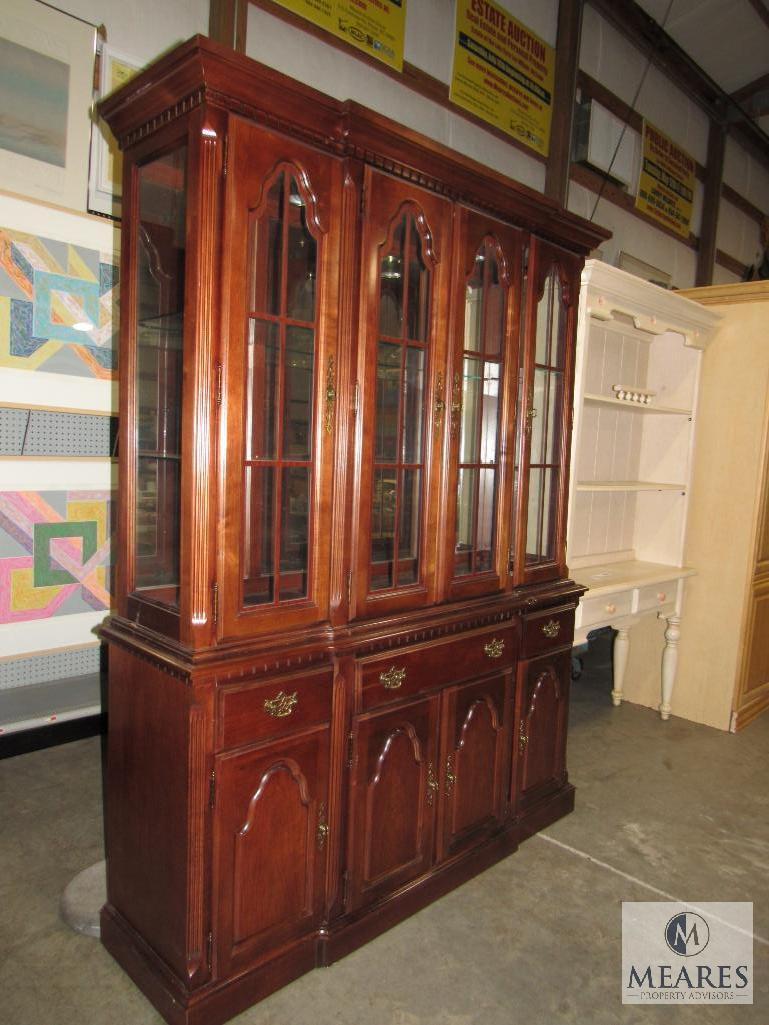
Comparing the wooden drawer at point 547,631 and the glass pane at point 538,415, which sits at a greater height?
the glass pane at point 538,415

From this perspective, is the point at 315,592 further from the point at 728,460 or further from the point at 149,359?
the point at 728,460

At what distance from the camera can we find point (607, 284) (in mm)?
2834

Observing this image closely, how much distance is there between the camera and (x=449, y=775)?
211 centimetres

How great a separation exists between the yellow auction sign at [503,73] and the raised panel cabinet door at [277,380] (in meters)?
2.42

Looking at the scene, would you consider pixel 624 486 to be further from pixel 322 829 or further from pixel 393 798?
pixel 322 829

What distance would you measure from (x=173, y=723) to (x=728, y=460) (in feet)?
10.1

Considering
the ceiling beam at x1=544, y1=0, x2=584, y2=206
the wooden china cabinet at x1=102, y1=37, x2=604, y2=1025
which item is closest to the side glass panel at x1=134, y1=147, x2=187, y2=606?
the wooden china cabinet at x1=102, y1=37, x2=604, y2=1025

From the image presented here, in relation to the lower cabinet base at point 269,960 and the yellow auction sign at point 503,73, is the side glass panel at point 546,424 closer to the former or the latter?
the lower cabinet base at point 269,960

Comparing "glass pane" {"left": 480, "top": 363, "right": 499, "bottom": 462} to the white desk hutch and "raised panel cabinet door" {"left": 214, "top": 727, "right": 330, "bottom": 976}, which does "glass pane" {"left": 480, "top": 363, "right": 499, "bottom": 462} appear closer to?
"raised panel cabinet door" {"left": 214, "top": 727, "right": 330, "bottom": 976}

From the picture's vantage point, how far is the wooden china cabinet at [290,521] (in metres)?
1.52

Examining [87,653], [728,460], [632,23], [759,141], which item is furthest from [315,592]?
[759,141]

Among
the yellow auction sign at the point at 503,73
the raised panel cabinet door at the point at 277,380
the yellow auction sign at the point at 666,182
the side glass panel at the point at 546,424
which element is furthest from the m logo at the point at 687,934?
the yellow auction sign at the point at 666,182

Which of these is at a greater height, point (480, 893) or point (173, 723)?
point (173, 723)

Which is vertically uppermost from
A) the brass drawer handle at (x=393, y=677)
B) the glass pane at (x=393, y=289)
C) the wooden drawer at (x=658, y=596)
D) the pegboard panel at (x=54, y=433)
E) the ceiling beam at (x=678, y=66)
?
the ceiling beam at (x=678, y=66)
